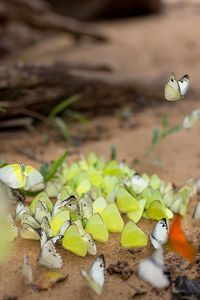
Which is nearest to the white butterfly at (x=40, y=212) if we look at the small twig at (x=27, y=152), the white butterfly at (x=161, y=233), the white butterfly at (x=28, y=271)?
the white butterfly at (x=28, y=271)

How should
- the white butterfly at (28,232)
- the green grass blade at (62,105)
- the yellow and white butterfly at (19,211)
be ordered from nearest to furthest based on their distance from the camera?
the white butterfly at (28,232) → the yellow and white butterfly at (19,211) → the green grass blade at (62,105)

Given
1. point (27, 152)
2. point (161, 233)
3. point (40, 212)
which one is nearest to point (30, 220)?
point (40, 212)

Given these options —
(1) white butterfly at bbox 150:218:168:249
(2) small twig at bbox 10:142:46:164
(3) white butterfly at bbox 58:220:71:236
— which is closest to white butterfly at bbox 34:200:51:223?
(3) white butterfly at bbox 58:220:71:236

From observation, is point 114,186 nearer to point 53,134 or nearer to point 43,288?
point 43,288

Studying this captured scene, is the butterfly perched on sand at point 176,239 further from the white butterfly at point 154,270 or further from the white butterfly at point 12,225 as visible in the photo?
the white butterfly at point 12,225

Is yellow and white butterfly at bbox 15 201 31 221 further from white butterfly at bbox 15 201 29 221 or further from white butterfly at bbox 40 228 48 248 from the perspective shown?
white butterfly at bbox 40 228 48 248

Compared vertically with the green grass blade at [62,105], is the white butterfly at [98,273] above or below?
below

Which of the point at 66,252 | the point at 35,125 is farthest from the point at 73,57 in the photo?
the point at 66,252
